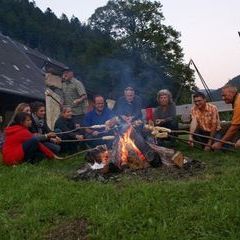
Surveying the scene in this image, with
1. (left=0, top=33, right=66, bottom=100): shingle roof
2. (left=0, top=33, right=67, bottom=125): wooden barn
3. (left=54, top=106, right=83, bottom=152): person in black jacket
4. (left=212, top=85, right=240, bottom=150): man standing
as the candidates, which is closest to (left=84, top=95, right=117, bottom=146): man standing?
(left=54, top=106, right=83, bottom=152): person in black jacket

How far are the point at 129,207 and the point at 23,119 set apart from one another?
4.08 meters

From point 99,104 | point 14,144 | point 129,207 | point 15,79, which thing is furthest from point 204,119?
point 15,79

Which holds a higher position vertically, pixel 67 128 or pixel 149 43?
pixel 149 43

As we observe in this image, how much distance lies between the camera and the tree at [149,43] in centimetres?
4147

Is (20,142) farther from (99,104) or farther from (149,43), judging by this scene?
(149,43)

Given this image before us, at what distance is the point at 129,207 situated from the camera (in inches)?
214

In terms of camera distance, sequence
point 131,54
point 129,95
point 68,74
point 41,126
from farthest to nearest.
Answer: point 131,54 < point 68,74 < point 129,95 < point 41,126

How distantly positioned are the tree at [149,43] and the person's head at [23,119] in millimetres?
30143

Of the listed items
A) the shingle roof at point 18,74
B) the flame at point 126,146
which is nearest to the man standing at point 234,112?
the flame at point 126,146

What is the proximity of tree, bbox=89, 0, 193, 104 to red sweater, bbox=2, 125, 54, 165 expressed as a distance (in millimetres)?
30283

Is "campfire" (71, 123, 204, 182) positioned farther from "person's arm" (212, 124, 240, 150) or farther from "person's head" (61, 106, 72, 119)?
"person's head" (61, 106, 72, 119)

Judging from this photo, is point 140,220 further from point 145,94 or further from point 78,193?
point 145,94

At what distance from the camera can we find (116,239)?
480 cm

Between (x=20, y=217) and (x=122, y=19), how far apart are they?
42.7 m
